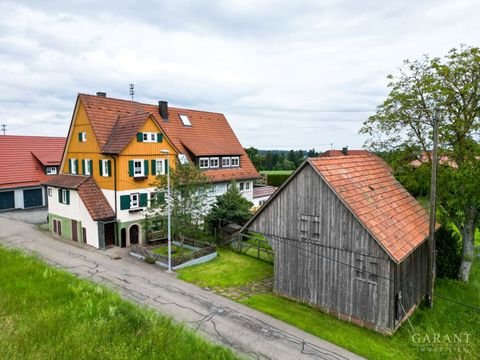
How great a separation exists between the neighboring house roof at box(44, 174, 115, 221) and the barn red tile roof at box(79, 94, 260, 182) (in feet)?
11.3

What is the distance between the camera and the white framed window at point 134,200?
28203mm

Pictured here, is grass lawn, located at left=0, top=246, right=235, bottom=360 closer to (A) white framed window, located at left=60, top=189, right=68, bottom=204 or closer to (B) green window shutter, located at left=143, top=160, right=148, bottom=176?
(B) green window shutter, located at left=143, top=160, right=148, bottom=176

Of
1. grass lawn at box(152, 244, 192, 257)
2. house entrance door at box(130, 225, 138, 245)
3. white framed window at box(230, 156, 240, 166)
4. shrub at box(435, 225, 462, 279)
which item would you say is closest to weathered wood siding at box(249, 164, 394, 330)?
grass lawn at box(152, 244, 192, 257)

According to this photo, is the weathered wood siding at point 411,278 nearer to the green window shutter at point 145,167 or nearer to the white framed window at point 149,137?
the green window shutter at point 145,167

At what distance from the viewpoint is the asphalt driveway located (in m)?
13.9

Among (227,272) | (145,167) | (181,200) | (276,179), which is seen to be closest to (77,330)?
(227,272)

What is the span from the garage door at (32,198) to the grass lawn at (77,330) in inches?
1286

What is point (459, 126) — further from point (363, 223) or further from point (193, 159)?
point (193, 159)

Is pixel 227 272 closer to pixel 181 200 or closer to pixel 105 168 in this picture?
pixel 181 200

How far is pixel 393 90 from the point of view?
72.7 ft

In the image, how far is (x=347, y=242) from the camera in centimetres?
1625

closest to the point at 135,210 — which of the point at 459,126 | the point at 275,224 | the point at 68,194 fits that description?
the point at 68,194

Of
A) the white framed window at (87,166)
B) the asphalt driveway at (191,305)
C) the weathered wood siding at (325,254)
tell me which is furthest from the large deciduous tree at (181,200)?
the weathered wood siding at (325,254)

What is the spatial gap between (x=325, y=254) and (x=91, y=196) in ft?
64.8
